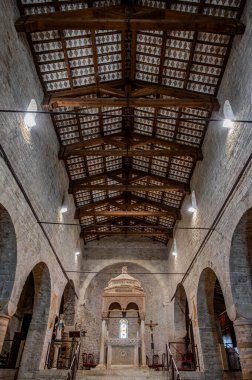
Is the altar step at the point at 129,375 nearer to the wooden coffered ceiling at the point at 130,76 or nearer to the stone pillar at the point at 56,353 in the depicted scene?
the stone pillar at the point at 56,353

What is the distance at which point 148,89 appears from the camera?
38.1 feet

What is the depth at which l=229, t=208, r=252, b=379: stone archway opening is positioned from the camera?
857cm

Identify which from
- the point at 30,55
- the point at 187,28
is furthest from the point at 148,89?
the point at 30,55

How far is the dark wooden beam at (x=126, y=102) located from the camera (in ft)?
36.3

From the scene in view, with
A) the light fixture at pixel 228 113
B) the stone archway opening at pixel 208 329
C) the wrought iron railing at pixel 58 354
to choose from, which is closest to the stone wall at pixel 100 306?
the wrought iron railing at pixel 58 354

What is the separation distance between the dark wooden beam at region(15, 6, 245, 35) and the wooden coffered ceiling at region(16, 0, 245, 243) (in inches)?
1.1

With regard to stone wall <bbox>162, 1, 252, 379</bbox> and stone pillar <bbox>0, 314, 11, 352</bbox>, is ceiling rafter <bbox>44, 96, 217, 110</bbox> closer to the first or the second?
stone wall <bbox>162, 1, 252, 379</bbox>

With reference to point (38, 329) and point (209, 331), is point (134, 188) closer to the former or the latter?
point (209, 331)

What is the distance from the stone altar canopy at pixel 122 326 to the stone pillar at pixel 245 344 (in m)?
8.15

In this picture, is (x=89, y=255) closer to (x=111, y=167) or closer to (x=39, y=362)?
(x=111, y=167)

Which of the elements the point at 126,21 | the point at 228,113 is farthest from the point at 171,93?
the point at 126,21

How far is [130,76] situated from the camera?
1180 cm

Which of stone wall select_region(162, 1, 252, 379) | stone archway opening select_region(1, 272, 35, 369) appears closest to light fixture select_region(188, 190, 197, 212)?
stone wall select_region(162, 1, 252, 379)

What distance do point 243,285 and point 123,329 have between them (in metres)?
14.9
